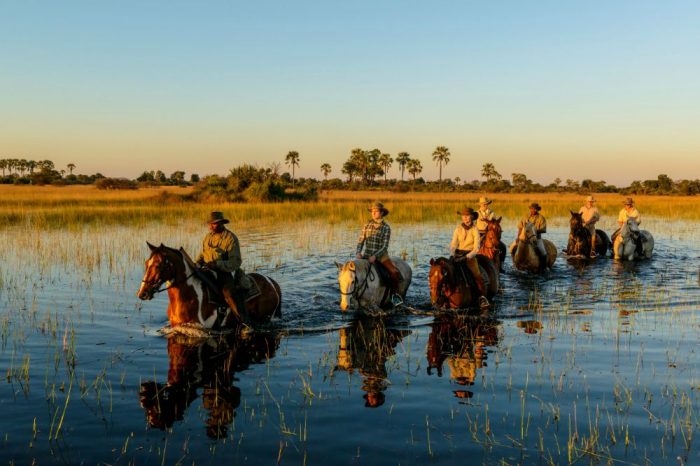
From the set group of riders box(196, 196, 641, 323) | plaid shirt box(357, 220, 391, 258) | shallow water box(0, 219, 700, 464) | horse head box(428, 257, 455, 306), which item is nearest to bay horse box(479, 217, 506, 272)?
group of riders box(196, 196, 641, 323)

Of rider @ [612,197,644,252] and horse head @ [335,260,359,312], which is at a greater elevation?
rider @ [612,197,644,252]

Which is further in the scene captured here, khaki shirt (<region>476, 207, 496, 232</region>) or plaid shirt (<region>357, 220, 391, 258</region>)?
khaki shirt (<region>476, 207, 496, 232</region>)

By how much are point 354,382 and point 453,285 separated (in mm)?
4599

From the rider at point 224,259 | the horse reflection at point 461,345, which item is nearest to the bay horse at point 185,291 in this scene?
the rider at point 224,259

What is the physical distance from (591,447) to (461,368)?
300cm

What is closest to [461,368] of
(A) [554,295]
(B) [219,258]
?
(B) [219,258]

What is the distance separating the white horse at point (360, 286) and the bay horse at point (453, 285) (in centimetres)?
112

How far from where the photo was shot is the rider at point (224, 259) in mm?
10180

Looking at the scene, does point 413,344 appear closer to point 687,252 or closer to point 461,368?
point 461,368

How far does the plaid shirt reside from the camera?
12344mm

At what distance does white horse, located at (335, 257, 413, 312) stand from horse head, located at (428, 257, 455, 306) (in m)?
1.14

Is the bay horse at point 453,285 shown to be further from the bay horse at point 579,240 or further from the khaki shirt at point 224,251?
the bay horse at point 579,240

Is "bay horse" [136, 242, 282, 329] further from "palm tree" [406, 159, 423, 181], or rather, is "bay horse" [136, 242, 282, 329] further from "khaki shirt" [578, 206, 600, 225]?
"palm tree" [406, 159, 423, 181]

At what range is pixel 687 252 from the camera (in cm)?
2375
